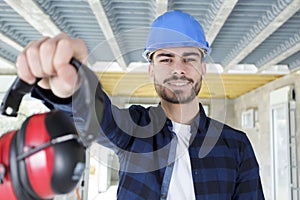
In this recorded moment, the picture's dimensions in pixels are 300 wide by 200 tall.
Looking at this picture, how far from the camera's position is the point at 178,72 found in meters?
0.98

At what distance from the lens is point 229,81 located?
20.5 feet

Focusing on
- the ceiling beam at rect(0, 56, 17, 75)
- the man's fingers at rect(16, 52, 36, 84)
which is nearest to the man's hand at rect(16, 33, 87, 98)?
the man's fingers at rect(16, 52, 36, 84)

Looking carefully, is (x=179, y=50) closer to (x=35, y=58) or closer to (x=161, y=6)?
(x=35, y=58)

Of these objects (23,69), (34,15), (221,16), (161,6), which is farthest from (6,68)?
(23,69)

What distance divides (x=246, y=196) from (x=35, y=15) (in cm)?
211

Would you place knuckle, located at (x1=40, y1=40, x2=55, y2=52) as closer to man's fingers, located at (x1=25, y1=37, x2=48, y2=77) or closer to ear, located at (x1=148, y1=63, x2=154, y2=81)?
man's fingers, located at (x1=25, y1=37, x2=48, y2=77)

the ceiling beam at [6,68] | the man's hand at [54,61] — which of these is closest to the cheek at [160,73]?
the man's hand at [54,61]

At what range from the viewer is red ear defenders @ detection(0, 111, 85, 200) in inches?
16.5

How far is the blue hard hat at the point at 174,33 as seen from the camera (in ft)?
3.21

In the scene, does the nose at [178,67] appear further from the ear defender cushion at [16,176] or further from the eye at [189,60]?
the ear defender cushion at [16,176]

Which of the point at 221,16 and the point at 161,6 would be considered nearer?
the point at 161,6

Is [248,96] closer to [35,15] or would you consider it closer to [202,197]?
[35,15]

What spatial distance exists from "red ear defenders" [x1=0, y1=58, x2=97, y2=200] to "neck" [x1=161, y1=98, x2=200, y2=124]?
0.66 m

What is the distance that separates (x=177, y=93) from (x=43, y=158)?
639 millimetres
